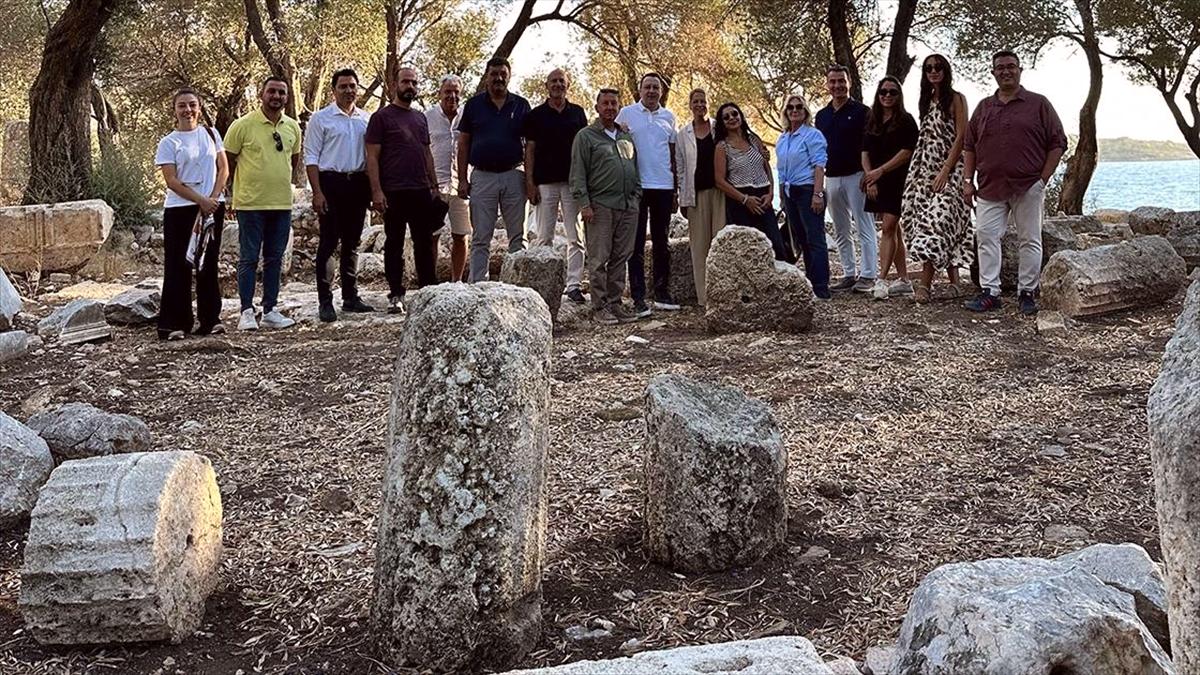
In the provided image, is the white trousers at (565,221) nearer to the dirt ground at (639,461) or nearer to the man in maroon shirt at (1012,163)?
the dirt ground at (639,461)

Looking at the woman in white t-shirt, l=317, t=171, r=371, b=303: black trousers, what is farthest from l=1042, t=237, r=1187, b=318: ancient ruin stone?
the woman in white t-shirt

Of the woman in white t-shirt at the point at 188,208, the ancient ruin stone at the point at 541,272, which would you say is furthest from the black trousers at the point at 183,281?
the ancient ruin stone at the point at 541,272

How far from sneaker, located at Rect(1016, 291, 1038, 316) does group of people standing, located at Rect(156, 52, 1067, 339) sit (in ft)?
0.04

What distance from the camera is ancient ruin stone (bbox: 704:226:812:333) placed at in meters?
7.57

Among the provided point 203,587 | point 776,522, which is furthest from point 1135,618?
point 203,587

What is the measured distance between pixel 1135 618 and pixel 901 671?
556 millimetres

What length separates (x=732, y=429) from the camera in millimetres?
3693

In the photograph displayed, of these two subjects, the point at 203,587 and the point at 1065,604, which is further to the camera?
the point at 203,587

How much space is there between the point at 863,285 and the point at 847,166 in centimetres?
110

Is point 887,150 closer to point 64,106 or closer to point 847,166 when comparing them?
point 847,166

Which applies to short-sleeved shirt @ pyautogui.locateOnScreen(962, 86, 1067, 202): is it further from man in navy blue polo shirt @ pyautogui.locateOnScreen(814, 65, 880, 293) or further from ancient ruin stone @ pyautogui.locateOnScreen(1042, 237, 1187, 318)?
man in navy blue polo shirt @ pyautogui.locateOnScreen(814, 65, 880, 293)

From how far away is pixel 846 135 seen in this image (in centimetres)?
895

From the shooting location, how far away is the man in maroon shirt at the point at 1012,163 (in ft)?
24.9

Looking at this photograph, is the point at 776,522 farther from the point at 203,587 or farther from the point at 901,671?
the point at 203,587
